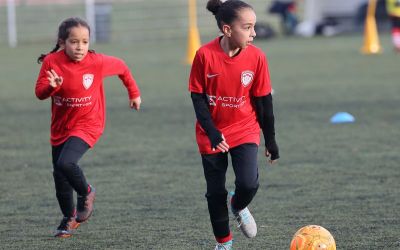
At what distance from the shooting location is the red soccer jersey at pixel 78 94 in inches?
251

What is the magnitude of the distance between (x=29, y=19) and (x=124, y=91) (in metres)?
17.0

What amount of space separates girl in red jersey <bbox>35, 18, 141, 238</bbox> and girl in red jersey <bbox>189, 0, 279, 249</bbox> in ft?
3.49

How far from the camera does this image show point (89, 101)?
648cm

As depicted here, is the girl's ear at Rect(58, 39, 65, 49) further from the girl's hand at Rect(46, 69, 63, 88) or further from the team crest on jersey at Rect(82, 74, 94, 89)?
the girl's hand at Rect(46, 69, 63, 88)

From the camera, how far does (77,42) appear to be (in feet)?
20.5

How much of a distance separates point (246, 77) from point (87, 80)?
1382 mm

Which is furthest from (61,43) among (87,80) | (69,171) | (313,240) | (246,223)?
(313,240)

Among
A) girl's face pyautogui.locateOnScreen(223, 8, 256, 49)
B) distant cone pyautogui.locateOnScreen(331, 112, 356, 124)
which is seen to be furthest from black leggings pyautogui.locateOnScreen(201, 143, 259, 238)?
distant cone pyautogui.locateOnScreen(331, 112, 356, 124)

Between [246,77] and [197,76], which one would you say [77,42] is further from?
[246,77]

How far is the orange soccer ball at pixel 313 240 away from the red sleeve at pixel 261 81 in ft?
2.97

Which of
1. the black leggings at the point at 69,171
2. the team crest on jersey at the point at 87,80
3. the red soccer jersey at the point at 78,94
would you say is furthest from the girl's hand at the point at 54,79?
the black leggings at the point at 69,171

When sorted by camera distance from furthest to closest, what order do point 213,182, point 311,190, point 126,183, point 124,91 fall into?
point 124,91, point 126,183, point 311,190, point 213,182

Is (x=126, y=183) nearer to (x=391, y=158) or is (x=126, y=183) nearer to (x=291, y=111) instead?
(x=391, y=158)

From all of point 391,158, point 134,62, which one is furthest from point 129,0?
point 391,158
